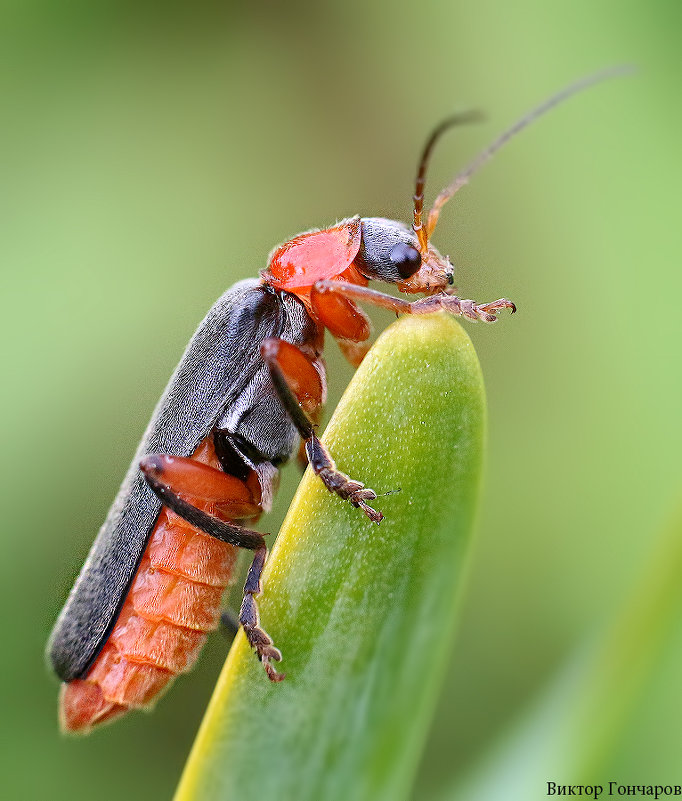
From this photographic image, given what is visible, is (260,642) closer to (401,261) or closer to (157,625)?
(157,625)

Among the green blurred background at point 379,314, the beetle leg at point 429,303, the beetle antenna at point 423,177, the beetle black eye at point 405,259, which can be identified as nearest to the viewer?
the beetle leg at point 429,303

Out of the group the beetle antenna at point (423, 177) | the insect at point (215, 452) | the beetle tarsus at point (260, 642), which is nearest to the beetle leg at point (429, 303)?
the insect at point (215, 452)

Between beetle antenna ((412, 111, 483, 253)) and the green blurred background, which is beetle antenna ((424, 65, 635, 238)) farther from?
the green blurred background

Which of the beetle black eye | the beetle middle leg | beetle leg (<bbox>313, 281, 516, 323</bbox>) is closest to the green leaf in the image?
beetle leg (<bbox>313, 281, 516, 323</bbox>)

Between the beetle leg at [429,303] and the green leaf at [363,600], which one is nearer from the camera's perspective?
the green leaf at [363,600]

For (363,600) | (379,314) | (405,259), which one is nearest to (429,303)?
(405,259)

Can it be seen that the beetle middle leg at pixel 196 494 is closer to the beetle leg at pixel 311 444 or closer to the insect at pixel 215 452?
the insect at pixel 215 452
